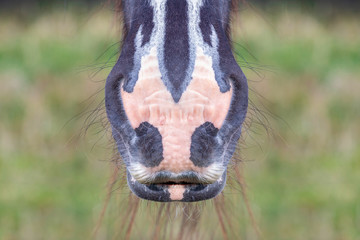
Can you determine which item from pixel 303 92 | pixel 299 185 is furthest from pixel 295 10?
pixel 299 185

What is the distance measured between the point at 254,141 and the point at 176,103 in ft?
6.86

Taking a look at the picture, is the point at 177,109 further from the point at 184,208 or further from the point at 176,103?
the point at 184,208

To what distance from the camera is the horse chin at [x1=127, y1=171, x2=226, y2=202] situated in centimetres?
189

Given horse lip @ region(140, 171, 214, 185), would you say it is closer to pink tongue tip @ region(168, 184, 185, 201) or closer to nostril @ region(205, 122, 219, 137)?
pink tongue tip @ region(168, 184, 185, 201)

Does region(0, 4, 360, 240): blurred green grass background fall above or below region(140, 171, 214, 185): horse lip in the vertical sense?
below

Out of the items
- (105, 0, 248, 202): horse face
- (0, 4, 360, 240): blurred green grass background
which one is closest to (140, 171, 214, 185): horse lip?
(105, 0, 248, 202): horse face

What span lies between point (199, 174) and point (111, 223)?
1987mm

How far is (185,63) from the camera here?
1.86 metres

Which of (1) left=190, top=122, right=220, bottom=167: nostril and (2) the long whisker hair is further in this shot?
(2) the long whisker hair

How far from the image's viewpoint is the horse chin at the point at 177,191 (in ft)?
6.20

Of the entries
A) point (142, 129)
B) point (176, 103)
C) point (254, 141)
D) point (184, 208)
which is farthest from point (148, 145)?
point (254, 141)

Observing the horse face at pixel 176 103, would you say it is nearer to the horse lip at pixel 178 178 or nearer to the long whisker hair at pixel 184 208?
the horse lip at pixel 178 178

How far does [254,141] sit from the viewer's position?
383 centimetres

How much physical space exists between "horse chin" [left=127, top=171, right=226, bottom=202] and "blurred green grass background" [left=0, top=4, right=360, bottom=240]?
1769 mm
